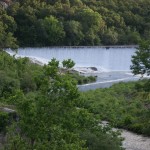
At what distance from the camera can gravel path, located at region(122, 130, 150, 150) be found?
2119 cm

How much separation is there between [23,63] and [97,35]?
30.0 metres

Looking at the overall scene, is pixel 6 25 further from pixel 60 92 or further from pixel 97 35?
pixel 60 92

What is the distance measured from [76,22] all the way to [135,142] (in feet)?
129

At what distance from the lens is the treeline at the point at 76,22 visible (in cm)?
5656

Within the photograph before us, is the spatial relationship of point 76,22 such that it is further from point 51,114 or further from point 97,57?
point 51,114

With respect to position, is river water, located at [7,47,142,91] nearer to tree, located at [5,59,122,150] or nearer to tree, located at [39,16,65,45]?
tree, located at [39,16,65,45]

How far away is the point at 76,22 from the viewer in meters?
60.1

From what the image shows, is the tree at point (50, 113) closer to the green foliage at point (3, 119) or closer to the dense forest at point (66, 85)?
the dense forest at point (66, 85)

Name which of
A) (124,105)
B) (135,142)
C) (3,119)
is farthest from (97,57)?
(3,119)

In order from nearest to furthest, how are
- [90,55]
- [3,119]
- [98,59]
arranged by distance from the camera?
[3,119], [98,59], [90,55]

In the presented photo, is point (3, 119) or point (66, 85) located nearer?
point (66, 85)

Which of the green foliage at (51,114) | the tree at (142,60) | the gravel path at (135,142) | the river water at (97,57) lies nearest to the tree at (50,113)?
the green foliage at (51,114)

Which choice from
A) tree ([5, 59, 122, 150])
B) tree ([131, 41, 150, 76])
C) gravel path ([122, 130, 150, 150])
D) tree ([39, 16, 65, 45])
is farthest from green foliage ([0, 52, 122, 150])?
tree ([39, 16, 65, 45])

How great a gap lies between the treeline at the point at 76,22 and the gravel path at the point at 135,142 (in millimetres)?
26327
